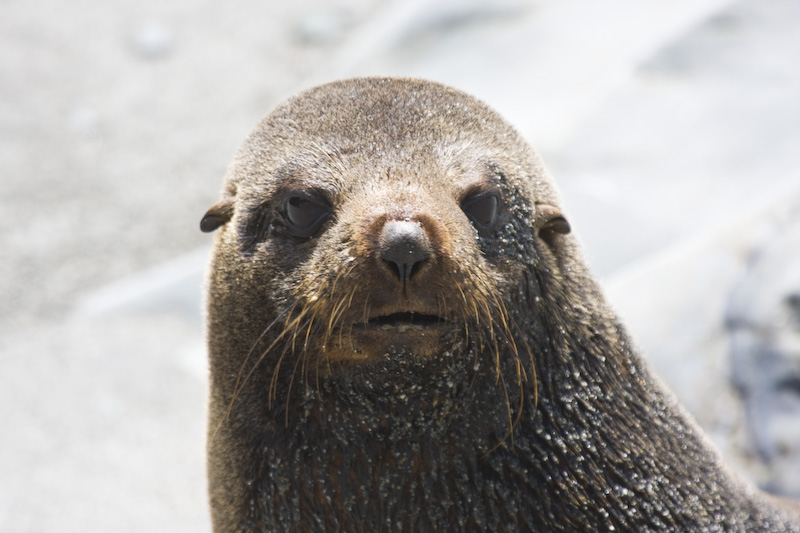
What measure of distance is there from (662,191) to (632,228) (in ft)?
1.46

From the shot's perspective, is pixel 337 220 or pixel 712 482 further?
pixel 712 482

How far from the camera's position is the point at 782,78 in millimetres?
7328

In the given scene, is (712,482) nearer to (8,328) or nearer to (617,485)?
(617,485)

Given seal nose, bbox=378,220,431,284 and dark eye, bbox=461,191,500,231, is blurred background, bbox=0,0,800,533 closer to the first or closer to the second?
dark eye, bbox=461,191,500,231

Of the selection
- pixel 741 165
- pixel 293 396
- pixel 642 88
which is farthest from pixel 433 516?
pixel 642 88

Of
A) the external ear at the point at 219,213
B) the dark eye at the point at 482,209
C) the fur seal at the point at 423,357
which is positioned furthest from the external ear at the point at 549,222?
the external ear at the point at 219,213

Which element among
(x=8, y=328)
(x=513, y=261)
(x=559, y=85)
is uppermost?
(x=559, y=85)

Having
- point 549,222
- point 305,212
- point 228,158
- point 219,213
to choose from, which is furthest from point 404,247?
point 228,158

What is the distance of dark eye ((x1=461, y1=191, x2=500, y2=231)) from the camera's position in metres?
2.67

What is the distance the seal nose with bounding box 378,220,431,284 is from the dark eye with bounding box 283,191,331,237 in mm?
384

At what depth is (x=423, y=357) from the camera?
2.52m

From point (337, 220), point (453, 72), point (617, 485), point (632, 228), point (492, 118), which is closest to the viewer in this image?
point (337, 220)

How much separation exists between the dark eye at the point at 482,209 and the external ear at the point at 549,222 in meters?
0.20

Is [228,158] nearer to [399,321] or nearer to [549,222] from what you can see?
[549,222]
